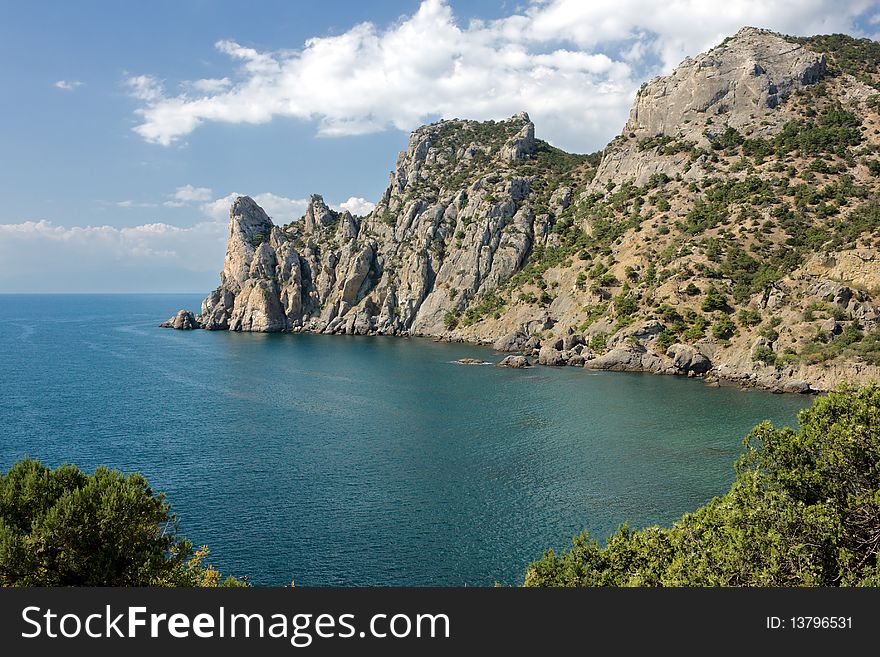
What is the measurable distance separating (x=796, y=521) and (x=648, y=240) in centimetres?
11256

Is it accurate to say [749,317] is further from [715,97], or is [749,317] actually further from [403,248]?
[403,248]

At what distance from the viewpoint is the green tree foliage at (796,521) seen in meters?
19.3

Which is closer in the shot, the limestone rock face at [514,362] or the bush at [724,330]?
the bush at [724,330]

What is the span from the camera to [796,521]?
66.3 ft

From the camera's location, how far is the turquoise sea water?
38.8 meters

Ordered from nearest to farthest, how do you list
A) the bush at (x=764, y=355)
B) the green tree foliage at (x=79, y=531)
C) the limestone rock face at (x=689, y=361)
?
the green tree foliage at (x=79, y=531) < the bush at (x=764, y=355) < the limestone rock face at (x=689, y=361)

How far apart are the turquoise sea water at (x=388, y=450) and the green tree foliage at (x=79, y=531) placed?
43.1 ft

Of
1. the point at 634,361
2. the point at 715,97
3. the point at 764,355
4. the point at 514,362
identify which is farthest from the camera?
the point at 715,97

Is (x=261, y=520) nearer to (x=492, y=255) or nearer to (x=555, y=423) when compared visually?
(x=555, y=423)

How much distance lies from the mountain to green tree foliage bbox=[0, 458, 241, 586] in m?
83.1

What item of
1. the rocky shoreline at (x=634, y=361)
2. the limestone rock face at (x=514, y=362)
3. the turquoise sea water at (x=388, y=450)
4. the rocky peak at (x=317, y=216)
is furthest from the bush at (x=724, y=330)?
the rocky peak at (x=317, y=216)

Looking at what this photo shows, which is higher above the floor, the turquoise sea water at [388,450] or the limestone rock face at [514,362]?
the limestone rock face at [514,362]

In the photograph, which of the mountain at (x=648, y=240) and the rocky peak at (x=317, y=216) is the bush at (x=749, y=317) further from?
the rocky peak at (x=317, y=216)

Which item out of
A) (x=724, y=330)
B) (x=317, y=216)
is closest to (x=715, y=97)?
(x=724, y=330)
